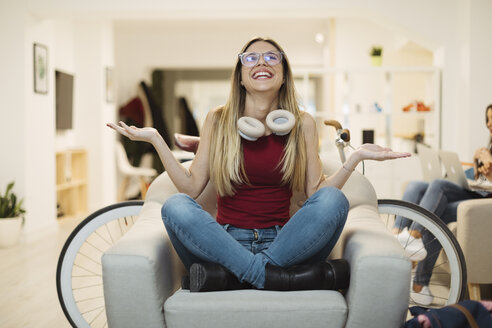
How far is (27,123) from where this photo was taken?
5121 millimetres

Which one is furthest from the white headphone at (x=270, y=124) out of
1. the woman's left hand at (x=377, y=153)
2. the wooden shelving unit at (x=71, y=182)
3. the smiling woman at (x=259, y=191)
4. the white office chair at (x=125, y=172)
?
the white office chair at (x=125, y=172)

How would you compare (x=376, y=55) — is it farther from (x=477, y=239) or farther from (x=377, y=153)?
(x=377, y=153)

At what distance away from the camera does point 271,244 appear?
1962 millimetres

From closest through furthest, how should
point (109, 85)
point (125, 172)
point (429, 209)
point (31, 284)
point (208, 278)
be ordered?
point (208, 278) < point (429, 209) < point (31, 284) < point (109, 85) < point (125, 172)

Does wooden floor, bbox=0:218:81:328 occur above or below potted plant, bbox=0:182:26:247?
below

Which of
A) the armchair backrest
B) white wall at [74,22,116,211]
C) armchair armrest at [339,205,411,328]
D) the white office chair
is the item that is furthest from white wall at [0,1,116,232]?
armchair armrest at [339,205,411,328]

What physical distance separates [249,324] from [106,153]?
19.8 ft

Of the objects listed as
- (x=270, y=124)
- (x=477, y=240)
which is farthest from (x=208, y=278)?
(x=477, y=240)

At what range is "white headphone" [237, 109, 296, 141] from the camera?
212 cm

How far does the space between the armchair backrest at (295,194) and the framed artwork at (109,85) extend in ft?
17.8

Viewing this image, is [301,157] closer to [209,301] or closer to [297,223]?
[297,223]

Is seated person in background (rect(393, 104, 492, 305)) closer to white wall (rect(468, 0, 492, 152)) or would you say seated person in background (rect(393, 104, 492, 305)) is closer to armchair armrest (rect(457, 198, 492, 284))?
armchair armrest (rect(457, 198, 492, 284))

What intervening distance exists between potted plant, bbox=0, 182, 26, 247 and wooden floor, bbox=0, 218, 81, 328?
0.26 ft

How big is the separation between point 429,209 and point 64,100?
4407mm
